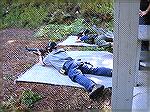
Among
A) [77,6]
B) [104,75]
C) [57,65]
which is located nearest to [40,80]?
[57,65]

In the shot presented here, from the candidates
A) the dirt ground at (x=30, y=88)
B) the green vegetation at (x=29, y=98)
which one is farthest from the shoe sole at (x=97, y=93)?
the green vegetation at (x=29, y=98)

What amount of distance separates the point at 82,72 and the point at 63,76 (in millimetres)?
129

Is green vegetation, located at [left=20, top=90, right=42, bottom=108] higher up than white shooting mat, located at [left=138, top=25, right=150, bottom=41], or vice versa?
white shooting mat, located at [left=138, top=25, right=150, bottom=41]

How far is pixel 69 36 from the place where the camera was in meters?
1.43

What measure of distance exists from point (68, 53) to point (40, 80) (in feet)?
0.86

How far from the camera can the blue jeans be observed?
1.66 m

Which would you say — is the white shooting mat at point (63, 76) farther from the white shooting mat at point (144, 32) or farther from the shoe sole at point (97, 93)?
the white shooting mat at point (144, 32)

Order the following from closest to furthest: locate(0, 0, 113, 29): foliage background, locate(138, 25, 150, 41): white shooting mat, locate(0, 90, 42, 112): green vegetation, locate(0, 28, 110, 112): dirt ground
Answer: locate(0, 0, 113, 29): foliage background, locate(138, 25, 150, 41): white shooting mat, locate(0, 28, 110, 112): dirt ground, locate(0, 90, 42, 112): green vegetation

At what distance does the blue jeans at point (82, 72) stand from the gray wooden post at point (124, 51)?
1.38ft

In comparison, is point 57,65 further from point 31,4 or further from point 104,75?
point 31,4

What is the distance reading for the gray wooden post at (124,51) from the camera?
3.51ft

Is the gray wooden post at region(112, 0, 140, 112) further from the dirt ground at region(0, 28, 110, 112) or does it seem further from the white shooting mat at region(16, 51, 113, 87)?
the white shooting mat at region(16, 51, 113, 87)

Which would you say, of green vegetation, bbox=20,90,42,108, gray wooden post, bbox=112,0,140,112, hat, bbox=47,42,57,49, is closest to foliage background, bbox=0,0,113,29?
gray wooden post, bbox=112,0,140,112

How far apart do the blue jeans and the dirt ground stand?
0.17 feet
